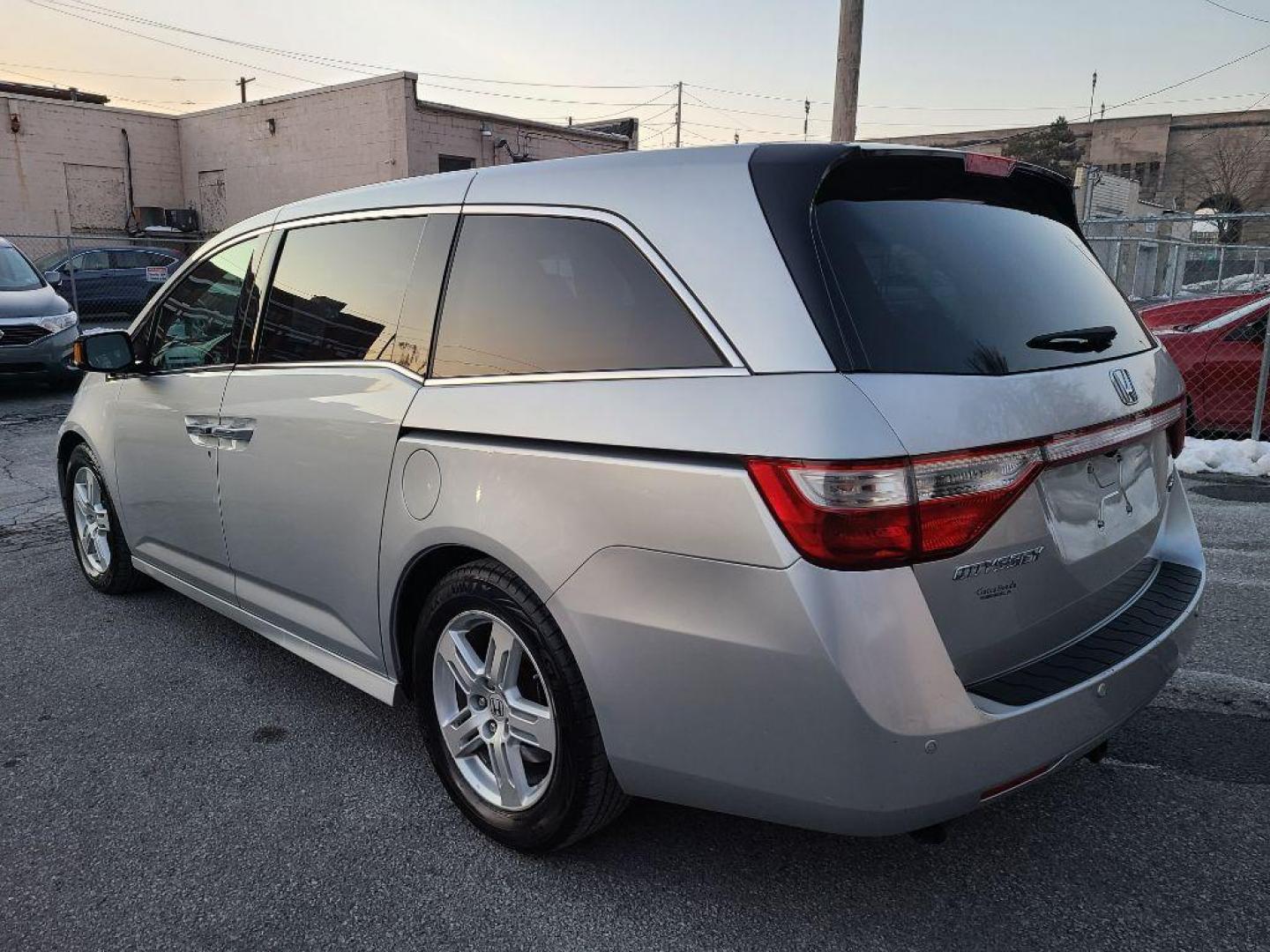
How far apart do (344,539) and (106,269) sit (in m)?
19.9

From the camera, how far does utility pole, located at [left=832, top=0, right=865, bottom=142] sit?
1050 cm

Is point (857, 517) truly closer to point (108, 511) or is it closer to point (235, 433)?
point (235, 433)

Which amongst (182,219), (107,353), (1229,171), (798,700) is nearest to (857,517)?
(798,700)

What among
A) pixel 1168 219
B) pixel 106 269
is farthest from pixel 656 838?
pixel 106 269

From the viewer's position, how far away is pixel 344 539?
283 centimetres

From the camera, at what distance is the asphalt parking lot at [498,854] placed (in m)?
2.21

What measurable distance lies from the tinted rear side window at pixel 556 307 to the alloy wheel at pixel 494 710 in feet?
2.31

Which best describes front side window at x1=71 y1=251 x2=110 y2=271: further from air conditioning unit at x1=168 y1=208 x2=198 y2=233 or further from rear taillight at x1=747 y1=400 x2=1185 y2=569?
rear taillight at x1=747 y1=400 x2=1185 y2=569

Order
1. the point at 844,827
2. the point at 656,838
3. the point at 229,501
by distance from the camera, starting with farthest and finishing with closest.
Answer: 1. the point at 229,501
2. the point at 656,838
3. the point at 844,827

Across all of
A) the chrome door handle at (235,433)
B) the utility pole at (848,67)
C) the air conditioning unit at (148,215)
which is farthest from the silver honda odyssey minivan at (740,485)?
the air conditioning unit at (148,215)

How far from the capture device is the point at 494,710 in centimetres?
249

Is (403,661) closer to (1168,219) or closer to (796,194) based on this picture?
(796,194)

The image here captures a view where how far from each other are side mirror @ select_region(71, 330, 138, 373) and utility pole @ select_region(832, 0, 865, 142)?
8.86 meters

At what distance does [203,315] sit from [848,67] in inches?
359
